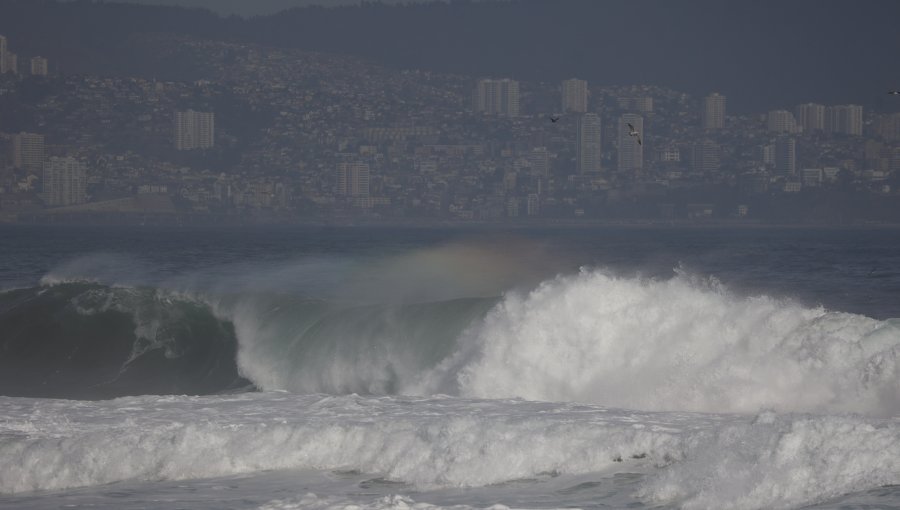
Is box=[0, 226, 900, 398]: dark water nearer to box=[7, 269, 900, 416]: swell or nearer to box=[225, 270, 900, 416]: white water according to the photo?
box=[7, 269, 900, 416]: swell

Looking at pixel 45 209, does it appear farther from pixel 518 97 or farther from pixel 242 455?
pixel 242 455

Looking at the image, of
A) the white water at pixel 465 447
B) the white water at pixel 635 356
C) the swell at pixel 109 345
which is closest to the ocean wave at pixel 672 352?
the white water at pixel 635 356

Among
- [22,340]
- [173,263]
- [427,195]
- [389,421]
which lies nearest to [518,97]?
[427,195]

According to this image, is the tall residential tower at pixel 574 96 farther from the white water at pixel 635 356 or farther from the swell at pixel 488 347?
the white water at pixel 635 356

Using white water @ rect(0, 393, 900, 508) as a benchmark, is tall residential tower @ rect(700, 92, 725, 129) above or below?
above

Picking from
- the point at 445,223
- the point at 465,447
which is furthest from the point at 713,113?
the point at 465,447

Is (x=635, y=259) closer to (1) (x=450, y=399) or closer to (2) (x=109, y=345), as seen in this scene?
(2) (x=109, y=345)

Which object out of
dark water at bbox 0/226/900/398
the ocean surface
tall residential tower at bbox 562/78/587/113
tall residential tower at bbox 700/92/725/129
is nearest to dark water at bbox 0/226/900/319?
dark water at bbox 0/226/900/398
